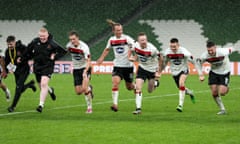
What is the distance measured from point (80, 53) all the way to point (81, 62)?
0.43 m

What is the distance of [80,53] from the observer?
56.5 feet

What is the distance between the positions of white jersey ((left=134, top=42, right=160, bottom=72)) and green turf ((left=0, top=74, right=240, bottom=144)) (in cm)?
121

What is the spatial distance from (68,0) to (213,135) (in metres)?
36.6

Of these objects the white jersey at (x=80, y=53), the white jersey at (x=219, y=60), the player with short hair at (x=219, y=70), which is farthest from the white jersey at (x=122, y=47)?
the white jersey at (x=219, y=60)

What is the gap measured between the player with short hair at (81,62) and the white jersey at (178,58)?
2332 millimetres

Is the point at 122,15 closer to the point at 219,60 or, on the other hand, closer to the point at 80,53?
the point at 80,53

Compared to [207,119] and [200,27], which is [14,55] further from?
[200,27]

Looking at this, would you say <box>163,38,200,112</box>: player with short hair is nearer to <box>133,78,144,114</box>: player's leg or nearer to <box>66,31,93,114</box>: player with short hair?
<box>133,78,144,114</box>: player's leg

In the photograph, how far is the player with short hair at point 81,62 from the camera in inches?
669

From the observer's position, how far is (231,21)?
44594mm

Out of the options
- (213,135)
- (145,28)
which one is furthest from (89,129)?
(145,28)

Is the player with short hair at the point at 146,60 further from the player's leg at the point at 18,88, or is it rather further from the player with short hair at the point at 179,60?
the player's leg at the point at 18,88

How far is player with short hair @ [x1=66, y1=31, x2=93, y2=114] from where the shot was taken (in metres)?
17.0

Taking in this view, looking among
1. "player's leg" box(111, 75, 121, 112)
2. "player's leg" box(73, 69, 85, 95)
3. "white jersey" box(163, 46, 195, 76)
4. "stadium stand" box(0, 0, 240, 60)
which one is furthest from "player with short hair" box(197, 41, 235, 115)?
"stadium stand" box(0, 0, 240, 60)
